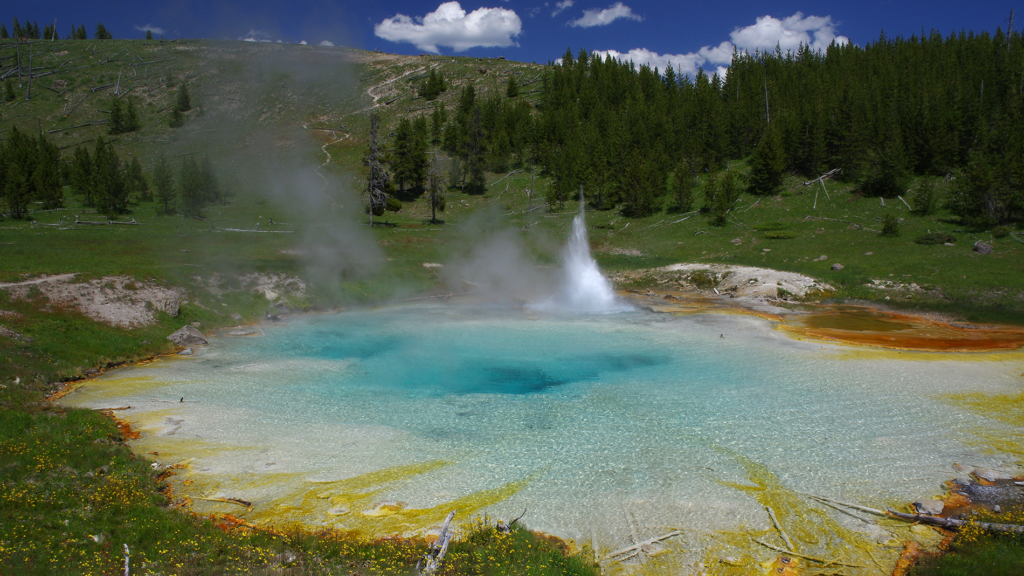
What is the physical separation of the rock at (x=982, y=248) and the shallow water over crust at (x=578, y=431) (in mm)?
22198

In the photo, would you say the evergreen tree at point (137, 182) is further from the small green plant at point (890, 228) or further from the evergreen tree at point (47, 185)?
the small green plant at point (890, 228)

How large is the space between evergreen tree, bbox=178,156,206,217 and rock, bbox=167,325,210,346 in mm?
33358

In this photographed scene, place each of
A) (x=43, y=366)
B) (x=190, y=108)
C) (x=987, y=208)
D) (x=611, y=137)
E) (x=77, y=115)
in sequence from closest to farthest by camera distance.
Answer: (x=43, y=366) < (x=190, y=108) < (x=987, y=208) < (x=611, y=137) < (x=77, y=115)

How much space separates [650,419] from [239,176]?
52286 millimetres

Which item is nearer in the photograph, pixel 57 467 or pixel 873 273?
pixel 57 467

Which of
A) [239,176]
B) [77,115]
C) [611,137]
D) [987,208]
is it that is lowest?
[987,208]

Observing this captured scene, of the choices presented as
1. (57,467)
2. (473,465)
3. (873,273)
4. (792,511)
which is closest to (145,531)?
(57,467)

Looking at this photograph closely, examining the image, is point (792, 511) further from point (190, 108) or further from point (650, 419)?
point (190, 108)

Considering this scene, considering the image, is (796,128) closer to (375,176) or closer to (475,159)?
(475,159)

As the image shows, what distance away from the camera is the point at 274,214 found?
5500cm

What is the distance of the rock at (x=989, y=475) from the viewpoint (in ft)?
35.8

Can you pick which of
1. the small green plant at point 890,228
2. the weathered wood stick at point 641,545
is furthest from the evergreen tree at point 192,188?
the small green plant at point 890,228

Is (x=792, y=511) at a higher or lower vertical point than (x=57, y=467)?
lower

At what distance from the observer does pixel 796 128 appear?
6488 centimetres
